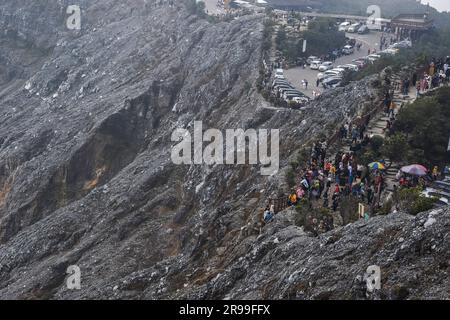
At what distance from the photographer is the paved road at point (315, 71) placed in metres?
41.8

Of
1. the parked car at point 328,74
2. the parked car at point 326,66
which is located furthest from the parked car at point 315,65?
the parked car at point 328,74

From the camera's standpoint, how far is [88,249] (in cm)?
3170

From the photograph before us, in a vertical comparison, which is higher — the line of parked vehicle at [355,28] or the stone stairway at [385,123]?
the line of parked vehicle at [355,28]

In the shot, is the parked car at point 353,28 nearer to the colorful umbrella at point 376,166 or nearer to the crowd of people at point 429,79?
the crowd of people at point 429,79

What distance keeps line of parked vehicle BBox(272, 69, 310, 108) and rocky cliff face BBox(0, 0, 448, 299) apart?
5.34ft

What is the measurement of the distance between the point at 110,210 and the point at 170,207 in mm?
4042

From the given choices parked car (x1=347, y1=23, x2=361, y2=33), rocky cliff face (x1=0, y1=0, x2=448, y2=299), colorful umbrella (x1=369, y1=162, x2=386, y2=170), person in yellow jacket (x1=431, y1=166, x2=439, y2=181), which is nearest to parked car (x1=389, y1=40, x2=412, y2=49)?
parked car (x1=347, y1=23, x2=361, y2=33)


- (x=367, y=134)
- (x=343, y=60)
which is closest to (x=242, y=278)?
(x=367, y=134)

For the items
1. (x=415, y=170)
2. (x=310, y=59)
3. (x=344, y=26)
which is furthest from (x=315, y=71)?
(x=415, y=170)

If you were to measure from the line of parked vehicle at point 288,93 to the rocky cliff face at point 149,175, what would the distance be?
1626mm

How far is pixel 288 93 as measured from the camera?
124ft

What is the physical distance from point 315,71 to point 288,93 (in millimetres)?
9993

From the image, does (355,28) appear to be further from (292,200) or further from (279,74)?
(292,200)

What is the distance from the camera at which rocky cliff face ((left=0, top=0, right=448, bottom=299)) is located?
19.9 meters
